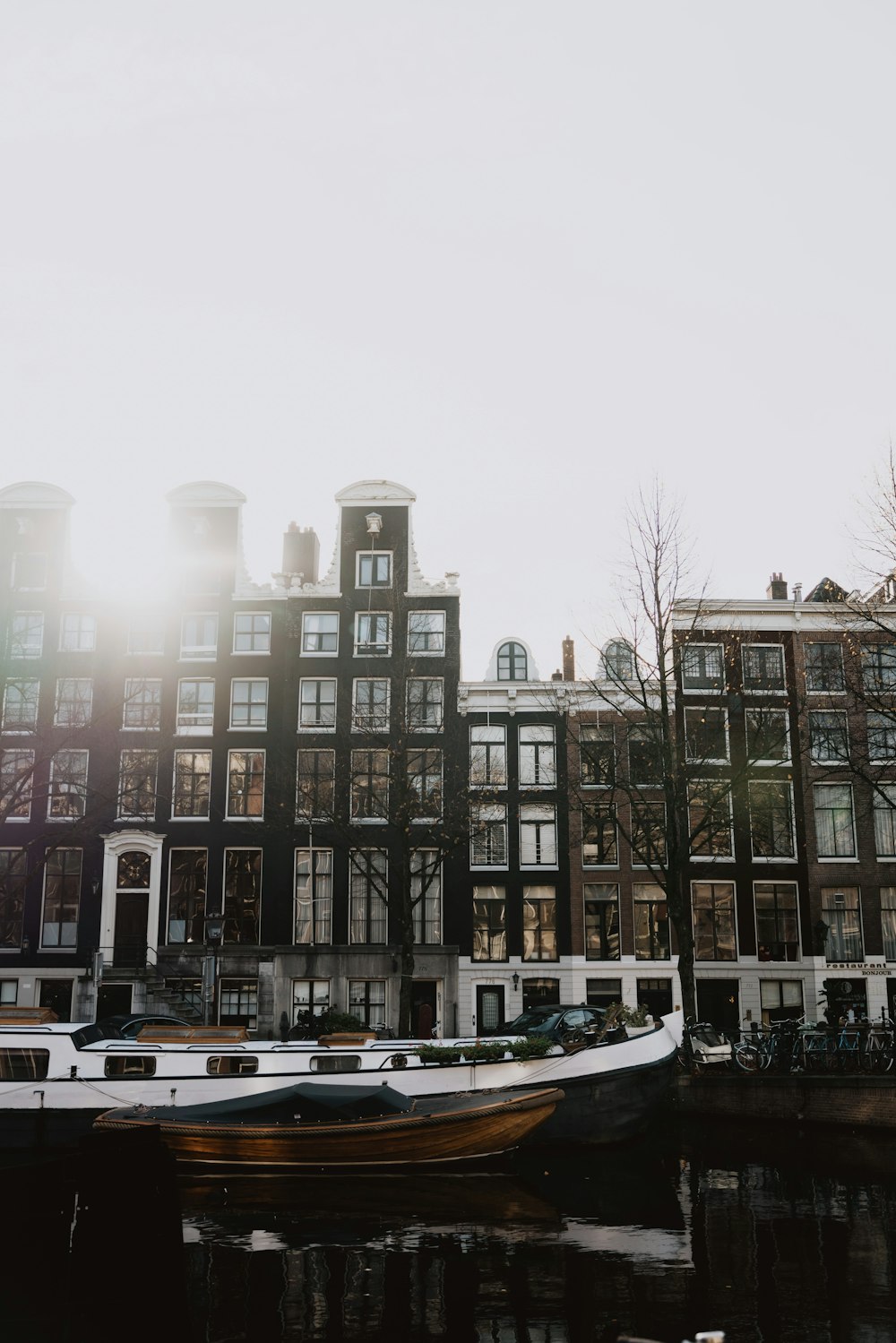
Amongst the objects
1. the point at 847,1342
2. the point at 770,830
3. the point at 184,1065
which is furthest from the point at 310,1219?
the point at 770,830

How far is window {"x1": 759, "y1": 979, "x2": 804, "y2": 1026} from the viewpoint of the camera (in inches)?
1625

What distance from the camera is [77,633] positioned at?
44312 millimetres

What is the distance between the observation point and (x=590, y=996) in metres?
41.3

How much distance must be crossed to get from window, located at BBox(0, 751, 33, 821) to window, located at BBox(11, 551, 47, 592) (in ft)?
22.3

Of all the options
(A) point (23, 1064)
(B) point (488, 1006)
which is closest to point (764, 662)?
(B) point (488, 1006)

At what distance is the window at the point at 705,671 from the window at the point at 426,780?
30.6 feet

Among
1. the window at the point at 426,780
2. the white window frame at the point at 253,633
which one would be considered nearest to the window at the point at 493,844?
the window at the point at 426,780

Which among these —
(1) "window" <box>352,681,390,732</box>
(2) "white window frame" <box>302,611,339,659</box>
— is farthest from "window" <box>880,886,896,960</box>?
(2) "white window frame" <box>302,611,339,659</box>

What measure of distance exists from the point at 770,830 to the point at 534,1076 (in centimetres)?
1973

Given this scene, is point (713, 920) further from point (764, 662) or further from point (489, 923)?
point (764, 662)

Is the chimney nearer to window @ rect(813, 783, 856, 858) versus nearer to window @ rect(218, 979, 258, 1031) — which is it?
window @ rect(218, 979, 258, 1031)

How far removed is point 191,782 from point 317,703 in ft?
17.6

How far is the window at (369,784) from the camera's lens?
4116cm

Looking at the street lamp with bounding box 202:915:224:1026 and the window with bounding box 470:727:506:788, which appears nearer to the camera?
the street lamp with bounding box 202:915:224:1026
